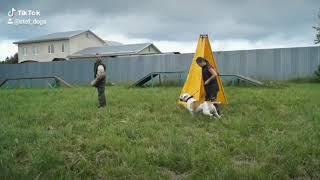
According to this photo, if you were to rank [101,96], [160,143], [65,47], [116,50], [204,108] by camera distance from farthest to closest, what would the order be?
[65,47], [116,50], [101,96], [204,108], [160,143]

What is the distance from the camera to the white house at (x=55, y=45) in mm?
60594

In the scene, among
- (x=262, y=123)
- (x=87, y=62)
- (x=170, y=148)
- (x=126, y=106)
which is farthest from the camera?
(x=87, y=62)

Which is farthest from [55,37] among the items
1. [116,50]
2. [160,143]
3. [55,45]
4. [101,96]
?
[160,143]

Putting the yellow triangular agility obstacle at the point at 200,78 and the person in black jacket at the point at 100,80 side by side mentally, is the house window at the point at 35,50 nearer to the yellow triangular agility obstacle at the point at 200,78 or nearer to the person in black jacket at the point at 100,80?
the person in black jacket at the point at 100,80

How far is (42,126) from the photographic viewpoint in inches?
404

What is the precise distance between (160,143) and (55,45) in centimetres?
5521

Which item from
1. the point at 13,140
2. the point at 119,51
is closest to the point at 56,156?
the point at 13,140

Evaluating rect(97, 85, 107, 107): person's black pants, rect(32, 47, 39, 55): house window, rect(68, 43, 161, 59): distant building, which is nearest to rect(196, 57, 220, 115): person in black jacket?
rect(97, 85, 107, 107): person's black pants

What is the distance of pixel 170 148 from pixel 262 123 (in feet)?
8.70

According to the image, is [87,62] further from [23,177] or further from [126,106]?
[23,177]

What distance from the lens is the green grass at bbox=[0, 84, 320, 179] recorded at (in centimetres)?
683

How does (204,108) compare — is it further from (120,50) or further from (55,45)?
(55,45)

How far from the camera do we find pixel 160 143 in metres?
8.25

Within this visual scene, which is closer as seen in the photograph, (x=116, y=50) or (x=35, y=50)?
(x=116, y=50)
